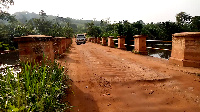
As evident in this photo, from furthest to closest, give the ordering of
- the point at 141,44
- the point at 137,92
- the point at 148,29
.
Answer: the point at 148,29 → the point at 141,44 → the point at 137,92

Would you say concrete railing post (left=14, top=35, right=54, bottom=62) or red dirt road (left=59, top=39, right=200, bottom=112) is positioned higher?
concrete railing post (left=14, top=35, right=54, bottom=62)

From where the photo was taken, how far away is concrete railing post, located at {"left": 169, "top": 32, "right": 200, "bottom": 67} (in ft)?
16.5

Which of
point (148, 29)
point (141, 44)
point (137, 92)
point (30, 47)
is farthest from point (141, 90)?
point (148, 29)

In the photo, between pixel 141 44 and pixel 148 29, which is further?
pixel 148 29

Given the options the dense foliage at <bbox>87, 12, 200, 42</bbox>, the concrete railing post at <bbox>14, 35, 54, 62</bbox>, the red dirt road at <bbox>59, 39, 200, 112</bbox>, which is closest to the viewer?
the red dirt road at <bbox>59, 39, 200, 112</bbox>

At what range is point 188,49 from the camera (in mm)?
5250

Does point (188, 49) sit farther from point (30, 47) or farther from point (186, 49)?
point (30, 47)

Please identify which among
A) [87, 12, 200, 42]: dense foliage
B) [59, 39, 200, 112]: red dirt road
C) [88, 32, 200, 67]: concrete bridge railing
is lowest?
[59, 39, 200, 112]: red dirt road

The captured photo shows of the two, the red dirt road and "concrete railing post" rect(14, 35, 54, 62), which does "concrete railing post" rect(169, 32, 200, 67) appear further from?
"concrete railing post" rect(14, 35, 54, 62)

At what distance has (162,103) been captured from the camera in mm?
2877

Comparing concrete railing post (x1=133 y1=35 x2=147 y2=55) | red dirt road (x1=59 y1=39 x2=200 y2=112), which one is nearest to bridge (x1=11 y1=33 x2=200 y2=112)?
red dirt road (x1=59 y1=39 x2=200 y2=112)

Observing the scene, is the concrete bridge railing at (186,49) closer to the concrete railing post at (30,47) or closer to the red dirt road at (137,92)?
the red dirt road at (137,92)

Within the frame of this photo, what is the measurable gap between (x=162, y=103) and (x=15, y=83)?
2.95 metres

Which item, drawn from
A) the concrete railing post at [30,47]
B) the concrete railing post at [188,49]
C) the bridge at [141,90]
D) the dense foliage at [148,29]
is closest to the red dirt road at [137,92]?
the bridge at [141,90]
